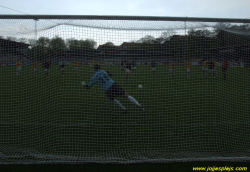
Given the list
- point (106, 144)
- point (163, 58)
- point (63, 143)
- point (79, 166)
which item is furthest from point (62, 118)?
point (163, 58)

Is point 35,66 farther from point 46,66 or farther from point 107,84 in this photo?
point 107,84

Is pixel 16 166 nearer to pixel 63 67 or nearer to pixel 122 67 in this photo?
pixel 63 67

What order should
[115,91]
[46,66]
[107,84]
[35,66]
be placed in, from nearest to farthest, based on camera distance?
[46,66], [35,66], [107,84], [115,91]

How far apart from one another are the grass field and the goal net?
21 millimetres

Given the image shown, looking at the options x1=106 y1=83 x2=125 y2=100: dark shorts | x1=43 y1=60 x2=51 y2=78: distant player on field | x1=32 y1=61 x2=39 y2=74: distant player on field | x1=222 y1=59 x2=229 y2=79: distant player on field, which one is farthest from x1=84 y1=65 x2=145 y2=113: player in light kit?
x1=222 y1=59 x2=229 y2=79: distant player on field

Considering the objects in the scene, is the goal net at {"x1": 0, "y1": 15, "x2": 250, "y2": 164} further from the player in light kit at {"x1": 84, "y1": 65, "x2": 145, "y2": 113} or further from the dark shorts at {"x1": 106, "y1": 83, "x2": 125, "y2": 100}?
the dark shorts at {"x1": 106, "y1": 83, "x2": 125, "y2": 100}

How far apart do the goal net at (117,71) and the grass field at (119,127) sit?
0.07 feet

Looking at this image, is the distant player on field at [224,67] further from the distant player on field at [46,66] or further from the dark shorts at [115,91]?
the distant player on field at [46,66]

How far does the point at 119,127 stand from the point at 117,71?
1479 mm

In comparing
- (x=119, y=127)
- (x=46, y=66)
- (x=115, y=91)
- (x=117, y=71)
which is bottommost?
(x=119, y=127)

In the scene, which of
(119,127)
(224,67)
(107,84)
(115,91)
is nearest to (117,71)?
(107,84)

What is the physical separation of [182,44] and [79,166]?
3.40 m

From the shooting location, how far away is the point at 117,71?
4.68 m

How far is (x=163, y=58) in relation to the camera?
14.1ft
